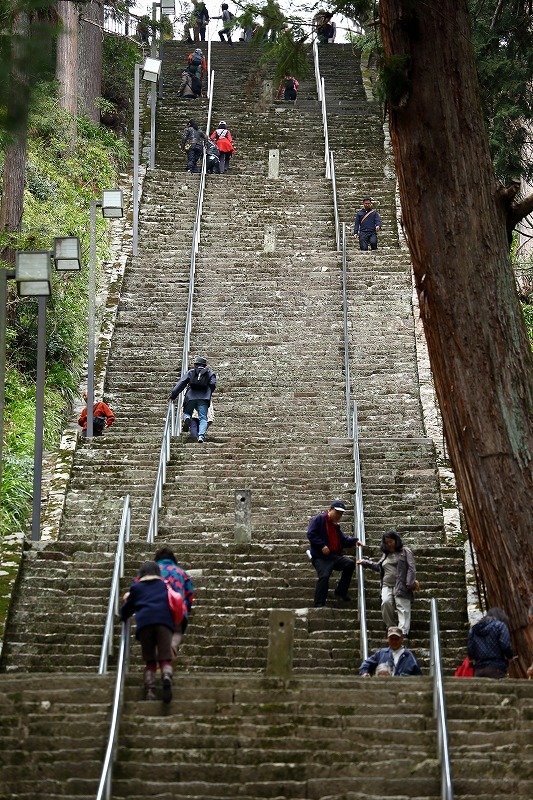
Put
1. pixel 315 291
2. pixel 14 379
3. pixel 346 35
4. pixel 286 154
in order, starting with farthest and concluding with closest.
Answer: pixel 346 35 → pixel 286 154 → pixel 315 291 → pixel 14 379

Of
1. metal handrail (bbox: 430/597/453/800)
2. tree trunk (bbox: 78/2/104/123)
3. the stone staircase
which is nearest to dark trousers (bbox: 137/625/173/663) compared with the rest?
the stone staircase

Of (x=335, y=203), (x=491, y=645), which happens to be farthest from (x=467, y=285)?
(x=335, y=203)

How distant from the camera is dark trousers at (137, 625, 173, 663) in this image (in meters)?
11.2

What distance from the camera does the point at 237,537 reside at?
54.1 ft

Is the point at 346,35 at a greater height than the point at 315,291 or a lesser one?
greater

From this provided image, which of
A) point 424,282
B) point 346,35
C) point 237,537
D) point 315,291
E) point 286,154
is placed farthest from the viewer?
point 346,35

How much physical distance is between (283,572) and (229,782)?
5264 mm

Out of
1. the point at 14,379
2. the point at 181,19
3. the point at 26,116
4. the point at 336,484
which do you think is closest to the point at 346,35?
the point at 181,19

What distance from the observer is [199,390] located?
1977cm

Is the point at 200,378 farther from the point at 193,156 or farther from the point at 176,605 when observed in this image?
the point at 193,156

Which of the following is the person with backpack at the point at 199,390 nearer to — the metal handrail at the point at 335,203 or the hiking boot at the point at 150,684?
the metal handrail at the point at 335,203

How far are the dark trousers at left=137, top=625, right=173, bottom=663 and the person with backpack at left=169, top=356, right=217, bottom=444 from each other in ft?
27.5

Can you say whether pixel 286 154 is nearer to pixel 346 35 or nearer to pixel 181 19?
pixel 346 35

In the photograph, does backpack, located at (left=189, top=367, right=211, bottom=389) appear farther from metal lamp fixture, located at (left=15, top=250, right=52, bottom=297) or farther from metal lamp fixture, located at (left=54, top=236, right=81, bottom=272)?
metal lamp fixture, located at (left=15, top=250, right=52, bottom=297)
